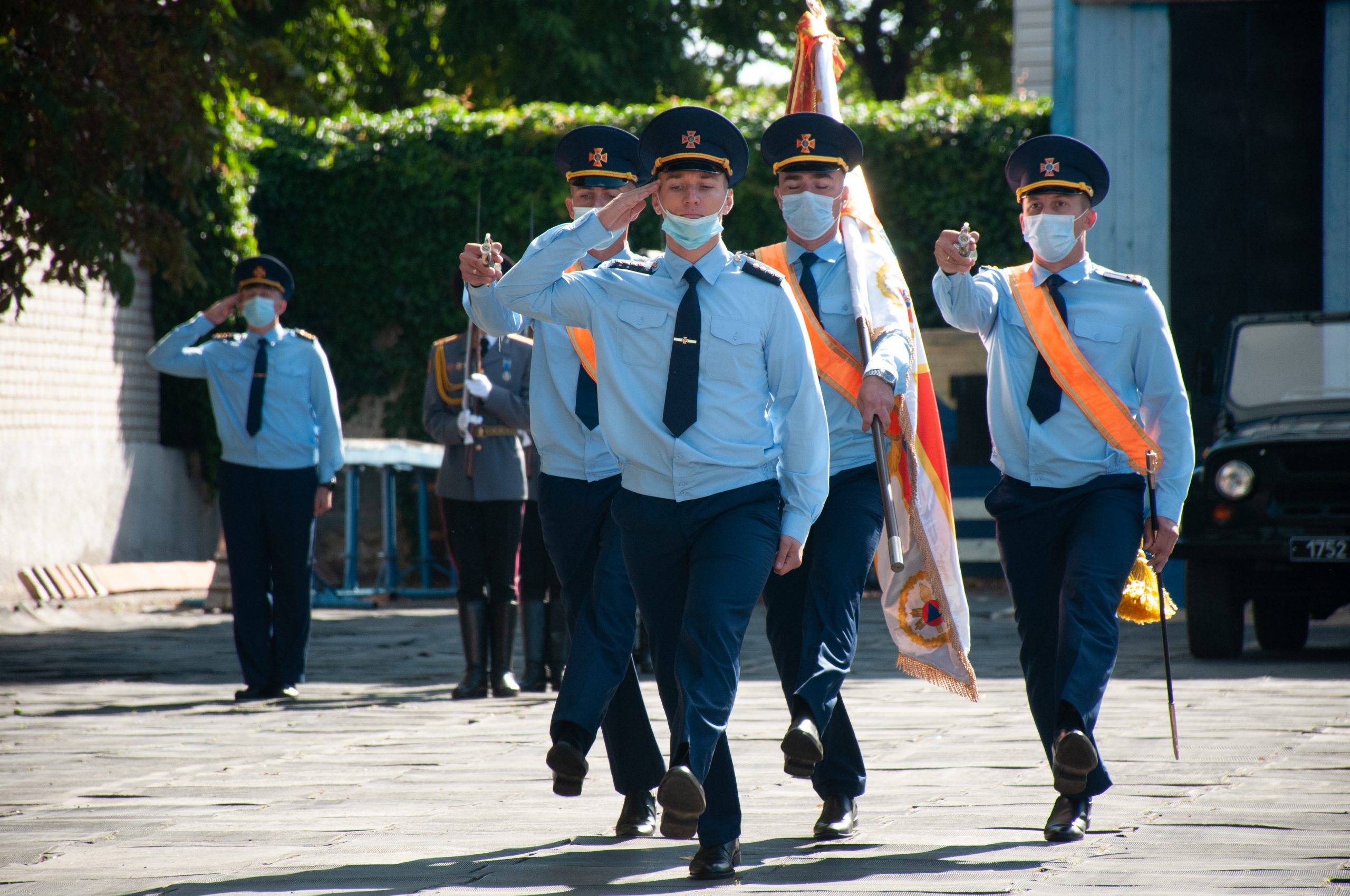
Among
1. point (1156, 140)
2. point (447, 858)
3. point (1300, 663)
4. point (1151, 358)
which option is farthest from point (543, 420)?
point (1156, 140)

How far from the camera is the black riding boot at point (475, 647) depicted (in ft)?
28.8

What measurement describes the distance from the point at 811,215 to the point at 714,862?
2.01 m

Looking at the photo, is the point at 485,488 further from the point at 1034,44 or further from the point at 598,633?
the point at 1034,44

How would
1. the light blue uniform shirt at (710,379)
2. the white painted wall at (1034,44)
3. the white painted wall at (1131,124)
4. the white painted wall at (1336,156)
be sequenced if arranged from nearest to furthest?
the light blue uniform shirt at (710,379) → the white painted wall at (1336,156) → the white painted wall at (1131,124) → the white painted wall at (1034,44)

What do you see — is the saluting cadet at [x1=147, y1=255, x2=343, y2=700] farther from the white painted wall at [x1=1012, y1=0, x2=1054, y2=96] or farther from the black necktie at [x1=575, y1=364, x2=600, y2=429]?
the white painted wall at [x1=1012, y1=0, x2=1054, y2=96]

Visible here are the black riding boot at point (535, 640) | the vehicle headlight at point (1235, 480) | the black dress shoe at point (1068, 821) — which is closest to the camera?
the black dress shoe at point (1068, 821)

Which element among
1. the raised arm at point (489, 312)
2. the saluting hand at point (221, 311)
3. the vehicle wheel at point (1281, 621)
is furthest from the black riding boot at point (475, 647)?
the vehicle wheel at point (1281, 621)

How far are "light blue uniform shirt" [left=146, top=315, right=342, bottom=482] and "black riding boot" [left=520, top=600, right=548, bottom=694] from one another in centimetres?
124

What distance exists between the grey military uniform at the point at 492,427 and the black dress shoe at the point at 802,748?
13.7 feet

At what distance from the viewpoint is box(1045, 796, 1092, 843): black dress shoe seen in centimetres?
497

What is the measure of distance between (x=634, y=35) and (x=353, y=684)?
20.7 m

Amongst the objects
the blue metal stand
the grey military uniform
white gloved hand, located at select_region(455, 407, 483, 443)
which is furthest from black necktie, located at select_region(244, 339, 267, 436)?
the blue metal stand

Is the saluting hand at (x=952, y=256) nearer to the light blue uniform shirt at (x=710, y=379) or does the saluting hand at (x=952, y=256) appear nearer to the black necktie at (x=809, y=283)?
the black necktie at (x=809, y=283)

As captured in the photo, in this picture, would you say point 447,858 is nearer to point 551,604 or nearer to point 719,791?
point 719,791
